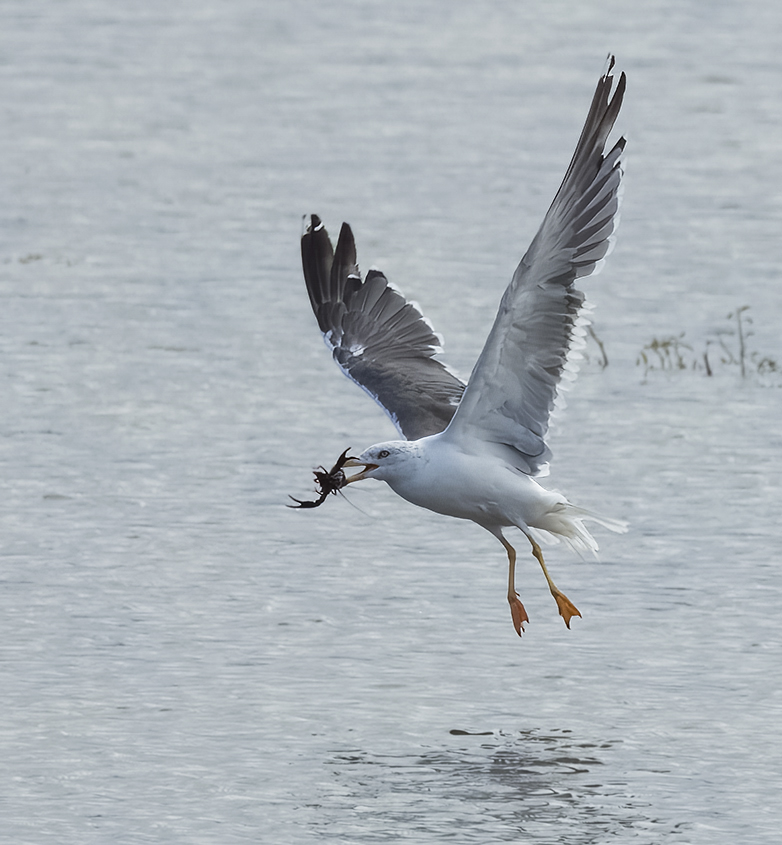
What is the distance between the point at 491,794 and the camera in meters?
7.05

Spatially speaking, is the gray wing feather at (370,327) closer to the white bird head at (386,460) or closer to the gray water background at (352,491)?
the gray water background at (352,491)

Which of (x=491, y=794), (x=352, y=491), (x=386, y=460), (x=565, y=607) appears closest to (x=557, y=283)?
(x=386, y=460)

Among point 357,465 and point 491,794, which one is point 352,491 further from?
point 491,794

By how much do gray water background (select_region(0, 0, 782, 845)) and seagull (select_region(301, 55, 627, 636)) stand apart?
478mm

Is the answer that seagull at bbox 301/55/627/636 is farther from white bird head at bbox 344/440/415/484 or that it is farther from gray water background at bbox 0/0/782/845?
gray water background at bbox 0/0/782/845

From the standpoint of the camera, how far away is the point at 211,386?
1295 centimetres

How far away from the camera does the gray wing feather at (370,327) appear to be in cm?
1004

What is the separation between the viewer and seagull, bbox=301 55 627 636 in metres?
8.09

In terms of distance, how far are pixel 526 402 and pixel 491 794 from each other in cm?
204

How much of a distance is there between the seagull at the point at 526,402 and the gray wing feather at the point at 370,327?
24 cm

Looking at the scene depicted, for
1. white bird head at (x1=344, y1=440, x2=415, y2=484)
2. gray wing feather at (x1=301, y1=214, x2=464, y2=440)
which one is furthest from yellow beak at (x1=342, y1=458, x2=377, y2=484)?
gray wing feather at (x1=301, y1=214, x2=464, y2=440)

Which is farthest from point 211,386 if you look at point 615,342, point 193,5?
point 193,5

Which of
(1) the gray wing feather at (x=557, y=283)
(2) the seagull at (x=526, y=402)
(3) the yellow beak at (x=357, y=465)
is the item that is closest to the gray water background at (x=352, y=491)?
(2) the seagull at (x=526, y=402)

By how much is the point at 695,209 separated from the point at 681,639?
9.30 metres
